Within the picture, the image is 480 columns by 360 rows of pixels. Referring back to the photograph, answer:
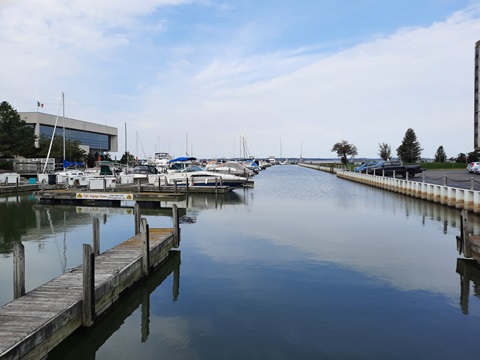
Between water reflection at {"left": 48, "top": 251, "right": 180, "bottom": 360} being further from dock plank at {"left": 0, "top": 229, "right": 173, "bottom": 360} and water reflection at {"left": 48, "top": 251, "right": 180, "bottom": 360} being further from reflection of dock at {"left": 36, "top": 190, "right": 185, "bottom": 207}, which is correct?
reflection of dock at {"left": 36, "top": 190, "right": 185, "bottom": 207}

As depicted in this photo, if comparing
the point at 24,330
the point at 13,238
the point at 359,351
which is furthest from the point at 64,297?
the point at 13,238

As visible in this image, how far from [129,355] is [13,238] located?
13.9 metres

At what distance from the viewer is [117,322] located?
941cm

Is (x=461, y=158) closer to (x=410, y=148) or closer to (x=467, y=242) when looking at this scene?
(x=410, y=148)

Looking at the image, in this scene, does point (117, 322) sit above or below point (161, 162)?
below

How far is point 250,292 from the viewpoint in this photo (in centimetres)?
1111

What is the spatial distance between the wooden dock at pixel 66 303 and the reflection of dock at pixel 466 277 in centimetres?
871

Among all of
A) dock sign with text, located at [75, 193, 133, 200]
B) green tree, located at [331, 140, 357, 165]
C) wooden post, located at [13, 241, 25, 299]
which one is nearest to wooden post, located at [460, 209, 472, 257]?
wooden post, located at [13, 241, 25, 299]

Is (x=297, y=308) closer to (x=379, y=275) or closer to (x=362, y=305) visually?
(x=362, y=305)

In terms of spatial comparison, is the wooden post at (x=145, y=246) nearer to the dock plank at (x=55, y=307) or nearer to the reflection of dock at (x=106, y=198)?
the dock plank at (x=55, y=307)

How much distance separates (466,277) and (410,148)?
286 ft

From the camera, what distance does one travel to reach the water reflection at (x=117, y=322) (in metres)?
7.86

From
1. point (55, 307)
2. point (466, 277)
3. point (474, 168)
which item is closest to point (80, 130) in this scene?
point (474, 168)

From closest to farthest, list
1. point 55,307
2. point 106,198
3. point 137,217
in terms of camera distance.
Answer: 1. point 55,307
2. point 137,217
3. point 106,198
